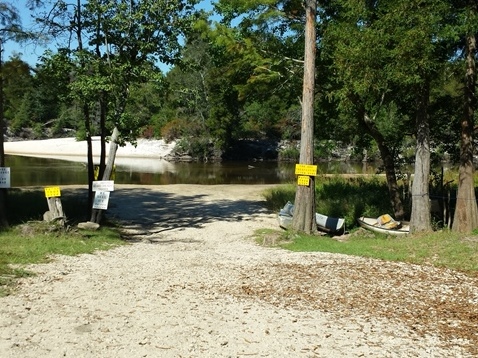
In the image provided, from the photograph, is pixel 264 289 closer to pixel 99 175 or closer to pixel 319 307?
pixel 319 307

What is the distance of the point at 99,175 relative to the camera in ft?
48.9

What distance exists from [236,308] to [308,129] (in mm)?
7656

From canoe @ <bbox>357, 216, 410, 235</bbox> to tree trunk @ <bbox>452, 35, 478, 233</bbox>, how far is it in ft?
5.10

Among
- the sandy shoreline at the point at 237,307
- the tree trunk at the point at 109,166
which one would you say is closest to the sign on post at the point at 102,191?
the tree trunk at the point at 109,166

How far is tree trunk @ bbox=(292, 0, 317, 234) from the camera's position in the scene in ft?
43.1

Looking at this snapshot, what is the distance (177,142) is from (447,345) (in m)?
59.8

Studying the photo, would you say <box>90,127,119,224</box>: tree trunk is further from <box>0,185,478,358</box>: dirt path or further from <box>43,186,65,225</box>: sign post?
<box>0,185,478,358</box>: dirt path

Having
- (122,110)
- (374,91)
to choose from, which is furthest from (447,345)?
(122,110)

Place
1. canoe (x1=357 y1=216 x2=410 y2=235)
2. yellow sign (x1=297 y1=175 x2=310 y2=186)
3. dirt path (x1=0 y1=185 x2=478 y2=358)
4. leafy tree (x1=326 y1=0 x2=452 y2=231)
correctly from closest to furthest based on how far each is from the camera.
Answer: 1. dirt path (x1=0 y1=185 x2=478 y2=358)
2. leafy tree (x1=326 y1=0 x2=452 y2=231)
3. yellow sign (x1=297 y1=175 x2=310 y2=186)
4. canoe (x1=357 y1=216 x2=410 y2=235)

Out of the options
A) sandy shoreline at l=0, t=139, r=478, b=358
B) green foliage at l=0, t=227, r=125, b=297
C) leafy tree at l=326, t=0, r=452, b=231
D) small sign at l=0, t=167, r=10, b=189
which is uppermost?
leafy tree at l=326, t=0, r=452, b=231

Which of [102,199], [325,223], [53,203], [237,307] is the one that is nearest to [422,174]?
[325,223]

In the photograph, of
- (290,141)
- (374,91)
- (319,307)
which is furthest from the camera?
(290,141)

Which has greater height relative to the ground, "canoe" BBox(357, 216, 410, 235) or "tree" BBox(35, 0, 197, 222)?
"tree" BBox(35, 0, 197, 222)

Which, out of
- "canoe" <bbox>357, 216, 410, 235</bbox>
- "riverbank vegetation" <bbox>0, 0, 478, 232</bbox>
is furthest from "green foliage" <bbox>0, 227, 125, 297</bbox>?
"canoe" <bbox>357, 216, 410, 235</bbox>
